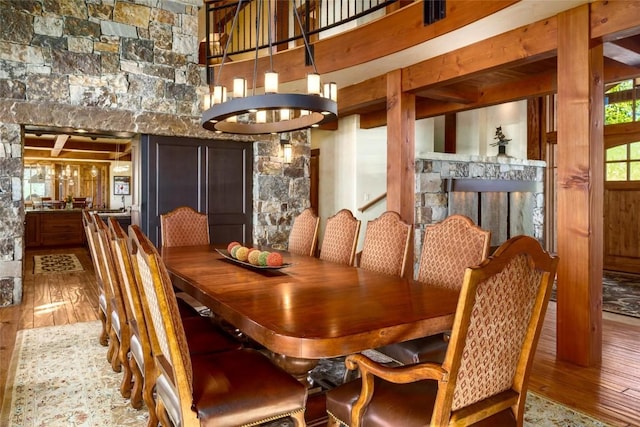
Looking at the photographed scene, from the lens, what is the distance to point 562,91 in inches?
124

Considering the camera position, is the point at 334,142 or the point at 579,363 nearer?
the point at 579,363

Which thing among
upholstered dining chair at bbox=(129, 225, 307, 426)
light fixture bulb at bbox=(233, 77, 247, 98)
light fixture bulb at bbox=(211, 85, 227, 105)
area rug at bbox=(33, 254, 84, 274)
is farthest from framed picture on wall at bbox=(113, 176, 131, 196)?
upholstered dining chair at bbox=(129, 225, 307, 426)

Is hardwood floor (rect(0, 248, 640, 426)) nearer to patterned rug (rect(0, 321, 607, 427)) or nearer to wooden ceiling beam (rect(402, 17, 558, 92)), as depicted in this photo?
patterned rug (rect(0, 321, 607, 427))

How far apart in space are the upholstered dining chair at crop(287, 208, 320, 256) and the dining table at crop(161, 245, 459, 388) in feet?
2.87

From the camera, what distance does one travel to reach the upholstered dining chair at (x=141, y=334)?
6.18 ft

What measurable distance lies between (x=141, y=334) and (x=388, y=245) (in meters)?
1.68

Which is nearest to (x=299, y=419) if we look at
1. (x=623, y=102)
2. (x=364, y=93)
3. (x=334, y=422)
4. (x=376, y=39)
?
(x=334, y=422)

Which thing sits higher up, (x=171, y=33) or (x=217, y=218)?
(x=171, y=33)

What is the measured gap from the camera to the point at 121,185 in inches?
516

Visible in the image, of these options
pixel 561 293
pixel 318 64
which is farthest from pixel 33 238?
pixel 561 293

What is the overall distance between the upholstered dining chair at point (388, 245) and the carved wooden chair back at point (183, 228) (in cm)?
198

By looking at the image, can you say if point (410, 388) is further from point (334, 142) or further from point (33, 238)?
point (33, 238)

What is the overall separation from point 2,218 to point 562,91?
17.3 feet

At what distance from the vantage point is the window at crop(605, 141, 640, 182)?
21.4ft
